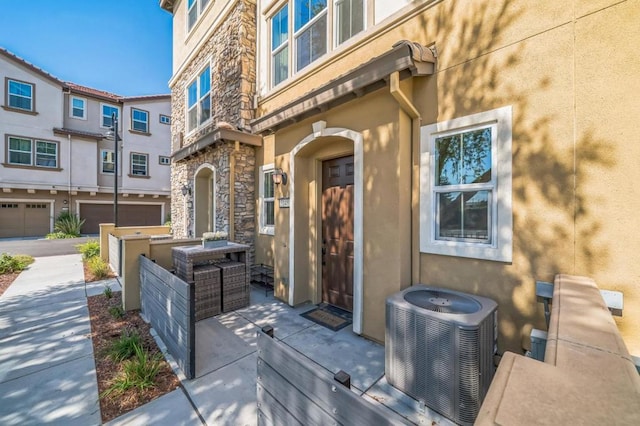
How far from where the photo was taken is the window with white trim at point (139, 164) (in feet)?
59.5

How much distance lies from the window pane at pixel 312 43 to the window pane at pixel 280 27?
754 millimetres

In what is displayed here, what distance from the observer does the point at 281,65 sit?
254 inches

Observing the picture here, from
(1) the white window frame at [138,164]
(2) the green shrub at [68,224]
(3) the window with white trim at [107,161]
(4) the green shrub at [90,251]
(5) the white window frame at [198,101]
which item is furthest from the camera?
(1) the white window frame at [138,164]

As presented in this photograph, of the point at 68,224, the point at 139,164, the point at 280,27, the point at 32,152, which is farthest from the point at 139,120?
the point at 280,27

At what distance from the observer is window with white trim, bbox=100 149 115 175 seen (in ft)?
57.3

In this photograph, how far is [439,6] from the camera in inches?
139

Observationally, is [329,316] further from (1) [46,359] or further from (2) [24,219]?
(2) [24,219]

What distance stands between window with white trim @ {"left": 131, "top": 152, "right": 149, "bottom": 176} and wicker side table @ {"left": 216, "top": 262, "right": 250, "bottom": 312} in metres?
17.6

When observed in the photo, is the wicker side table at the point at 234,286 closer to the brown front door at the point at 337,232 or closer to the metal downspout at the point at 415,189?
the brown front door at the point at 337,232

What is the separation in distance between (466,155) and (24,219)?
23.6 meters

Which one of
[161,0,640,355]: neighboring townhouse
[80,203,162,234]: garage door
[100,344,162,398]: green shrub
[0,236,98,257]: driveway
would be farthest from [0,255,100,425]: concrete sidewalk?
[80,203,162,234]: garage door

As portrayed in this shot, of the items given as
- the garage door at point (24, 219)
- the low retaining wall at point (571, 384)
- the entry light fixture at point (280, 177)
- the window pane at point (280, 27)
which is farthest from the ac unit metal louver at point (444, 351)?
the garage door at point (24, 219)

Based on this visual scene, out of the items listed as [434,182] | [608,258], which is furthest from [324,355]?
[608,258]

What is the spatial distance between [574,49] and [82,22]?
15.8 metres
